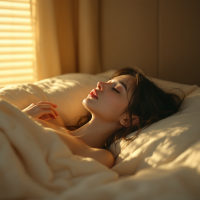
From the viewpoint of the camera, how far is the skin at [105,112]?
3.77ft

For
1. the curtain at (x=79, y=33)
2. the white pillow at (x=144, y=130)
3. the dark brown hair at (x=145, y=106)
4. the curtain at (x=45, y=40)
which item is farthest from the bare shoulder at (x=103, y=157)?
the curtain at (x=79, y=33)

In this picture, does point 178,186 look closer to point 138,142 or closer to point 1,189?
point 138,142

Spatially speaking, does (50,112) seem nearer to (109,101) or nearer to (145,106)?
(109,101)

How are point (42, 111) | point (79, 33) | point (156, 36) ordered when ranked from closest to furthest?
point (42, 111)
point (156, 36)
point (79, 33)

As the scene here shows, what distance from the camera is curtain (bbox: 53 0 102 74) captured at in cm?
208

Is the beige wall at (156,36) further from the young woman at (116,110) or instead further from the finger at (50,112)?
the finger at (50,112)

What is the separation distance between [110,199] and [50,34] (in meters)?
1.65

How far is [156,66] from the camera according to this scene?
183 cm

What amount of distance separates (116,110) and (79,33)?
4.10ft

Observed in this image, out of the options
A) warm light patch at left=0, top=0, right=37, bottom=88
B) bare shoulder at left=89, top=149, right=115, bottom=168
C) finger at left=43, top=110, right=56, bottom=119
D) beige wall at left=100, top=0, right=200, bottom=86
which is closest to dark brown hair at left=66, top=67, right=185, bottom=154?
bare shoulder at left=89, top=149, right=115, bottom=168

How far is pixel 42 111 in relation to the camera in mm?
1121

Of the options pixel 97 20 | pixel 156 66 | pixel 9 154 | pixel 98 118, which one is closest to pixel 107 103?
pixel 98 118

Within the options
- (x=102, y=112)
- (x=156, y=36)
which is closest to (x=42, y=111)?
(x=102, y=112)

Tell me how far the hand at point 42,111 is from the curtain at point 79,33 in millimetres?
1028
